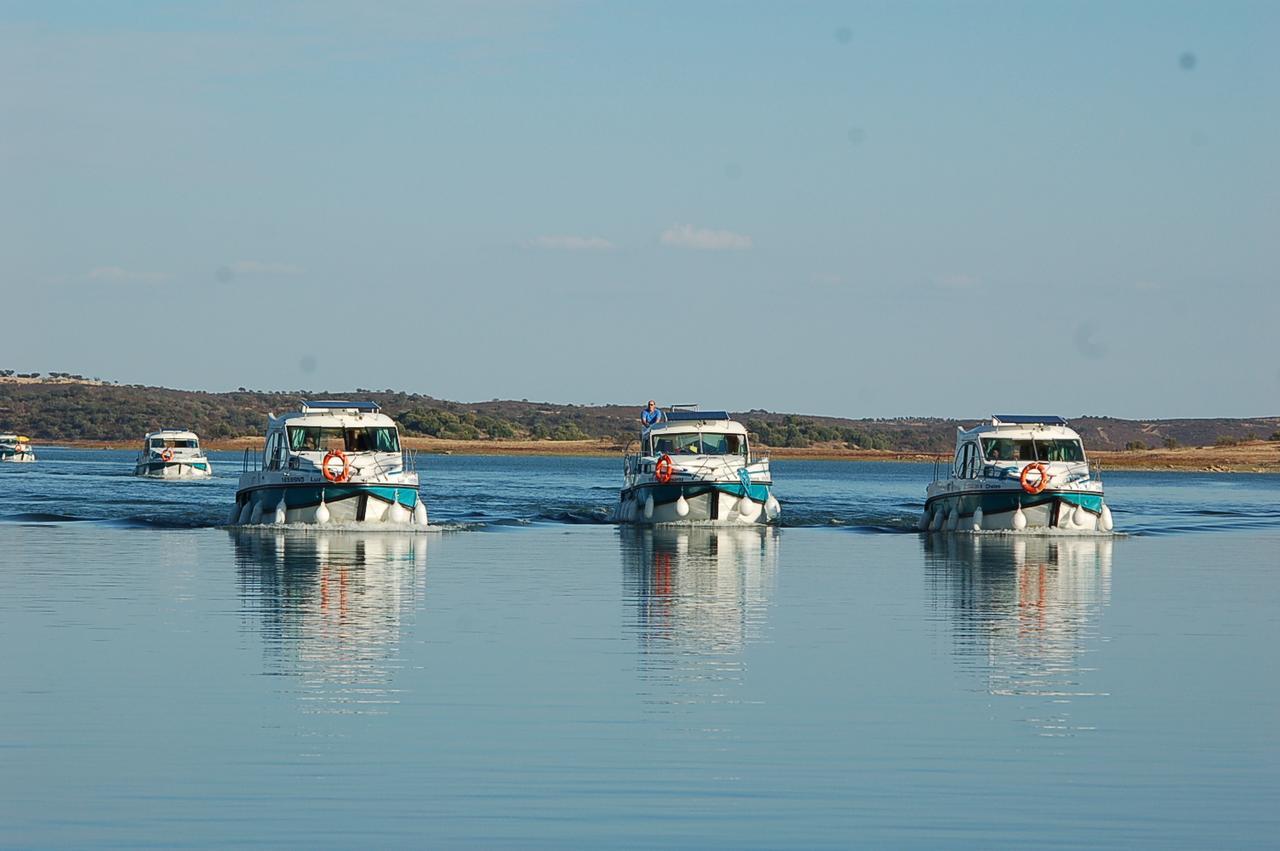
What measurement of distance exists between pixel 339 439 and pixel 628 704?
104 feet

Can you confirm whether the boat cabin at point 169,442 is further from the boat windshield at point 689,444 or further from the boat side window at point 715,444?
the boat side window at point 715,444

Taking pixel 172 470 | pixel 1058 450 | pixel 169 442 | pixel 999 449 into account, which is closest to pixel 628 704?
pixel 999 449

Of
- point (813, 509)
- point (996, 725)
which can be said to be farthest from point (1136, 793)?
point (813, 509)

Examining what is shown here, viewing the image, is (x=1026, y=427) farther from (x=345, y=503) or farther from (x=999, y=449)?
(x=345, y=503)

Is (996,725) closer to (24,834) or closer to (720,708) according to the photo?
(720,708)

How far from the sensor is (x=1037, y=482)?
49969 mm

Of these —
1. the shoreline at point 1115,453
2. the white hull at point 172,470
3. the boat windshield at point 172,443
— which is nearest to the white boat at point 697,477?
the white hull at point 172,470

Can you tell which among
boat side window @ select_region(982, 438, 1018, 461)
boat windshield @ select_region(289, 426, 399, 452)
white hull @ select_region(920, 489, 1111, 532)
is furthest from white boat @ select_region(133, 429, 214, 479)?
white hull @ select_region(920, 489, 1111, 532)

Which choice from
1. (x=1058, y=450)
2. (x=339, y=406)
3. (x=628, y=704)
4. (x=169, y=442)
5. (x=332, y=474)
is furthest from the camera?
(x=169, y=442)

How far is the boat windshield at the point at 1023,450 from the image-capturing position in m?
51.4

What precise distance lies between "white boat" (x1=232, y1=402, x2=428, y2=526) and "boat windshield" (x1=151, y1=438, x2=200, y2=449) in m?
49.7

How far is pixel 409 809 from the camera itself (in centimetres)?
1444

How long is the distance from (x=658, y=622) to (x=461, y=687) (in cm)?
752

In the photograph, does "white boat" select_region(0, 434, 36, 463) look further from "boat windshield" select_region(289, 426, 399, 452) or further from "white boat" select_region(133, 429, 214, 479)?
"boat windshield" select_region(289, 426, 399, 452)
